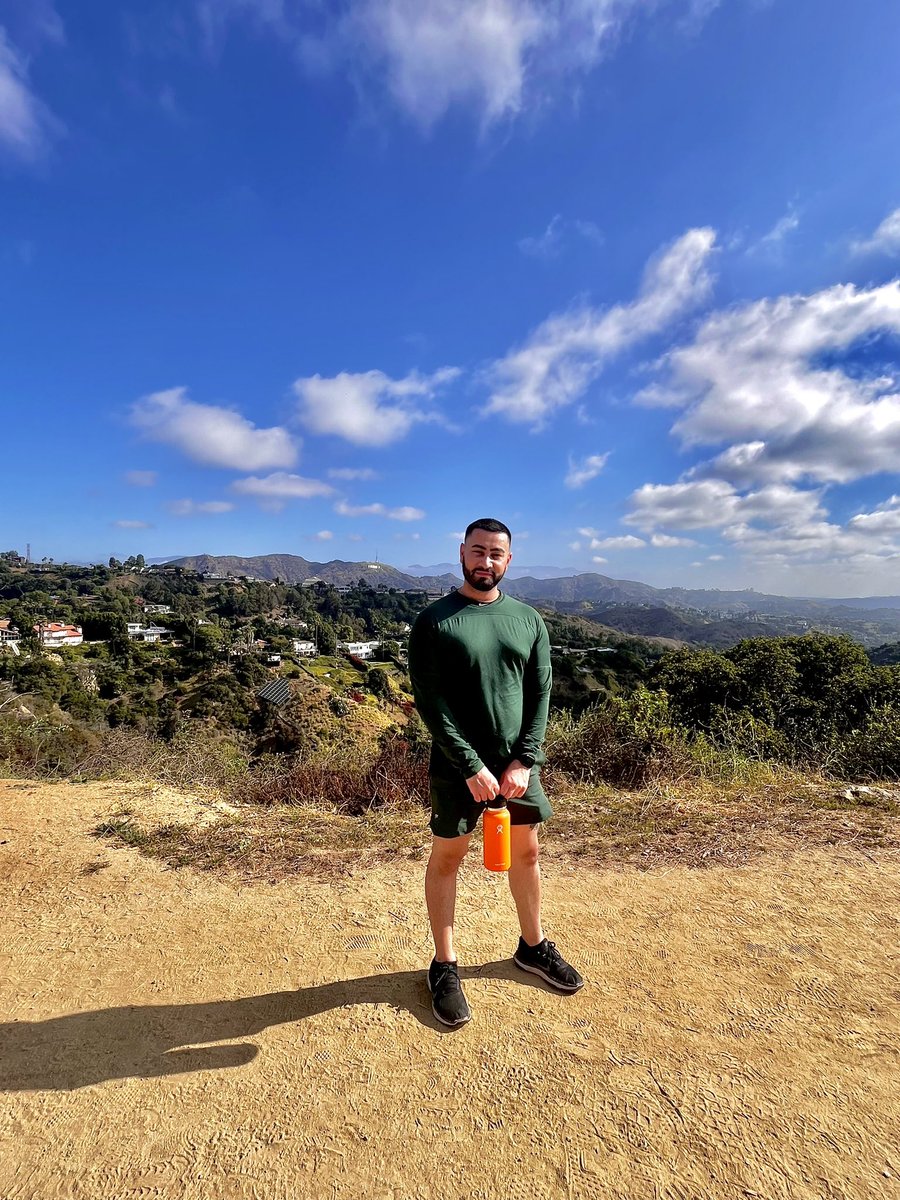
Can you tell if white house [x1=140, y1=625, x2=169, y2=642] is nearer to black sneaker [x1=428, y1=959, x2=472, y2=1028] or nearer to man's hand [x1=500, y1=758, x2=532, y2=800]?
black sneaker [x1=428, y1=959, x2=472, y2=1028]

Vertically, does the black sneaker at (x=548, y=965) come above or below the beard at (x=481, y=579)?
below

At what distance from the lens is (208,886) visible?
3227mm

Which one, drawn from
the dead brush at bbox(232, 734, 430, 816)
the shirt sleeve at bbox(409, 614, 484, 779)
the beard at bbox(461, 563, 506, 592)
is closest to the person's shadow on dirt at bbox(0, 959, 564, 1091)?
the shirt sleeve at bbox(409, 614, 484, 779)

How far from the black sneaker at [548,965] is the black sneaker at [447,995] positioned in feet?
1.06

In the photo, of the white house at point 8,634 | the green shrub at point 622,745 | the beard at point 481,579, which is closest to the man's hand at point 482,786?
the beard at point 481,579

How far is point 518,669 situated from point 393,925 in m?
1.70

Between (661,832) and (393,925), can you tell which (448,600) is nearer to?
(393,925)

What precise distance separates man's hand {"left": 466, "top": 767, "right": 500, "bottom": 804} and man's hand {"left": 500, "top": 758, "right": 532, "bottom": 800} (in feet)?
0.30

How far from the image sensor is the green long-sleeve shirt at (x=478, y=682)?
82.1 inches

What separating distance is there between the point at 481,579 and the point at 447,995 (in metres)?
1.77

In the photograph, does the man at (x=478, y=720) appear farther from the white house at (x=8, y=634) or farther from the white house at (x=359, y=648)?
the white house at (x=359, y=648)

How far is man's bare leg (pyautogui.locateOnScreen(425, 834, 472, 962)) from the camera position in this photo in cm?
226

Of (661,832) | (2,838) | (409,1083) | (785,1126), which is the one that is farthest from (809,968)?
(2,838)

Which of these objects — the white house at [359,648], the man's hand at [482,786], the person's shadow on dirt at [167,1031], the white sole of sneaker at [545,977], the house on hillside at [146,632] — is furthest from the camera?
the white house at [359,648]
